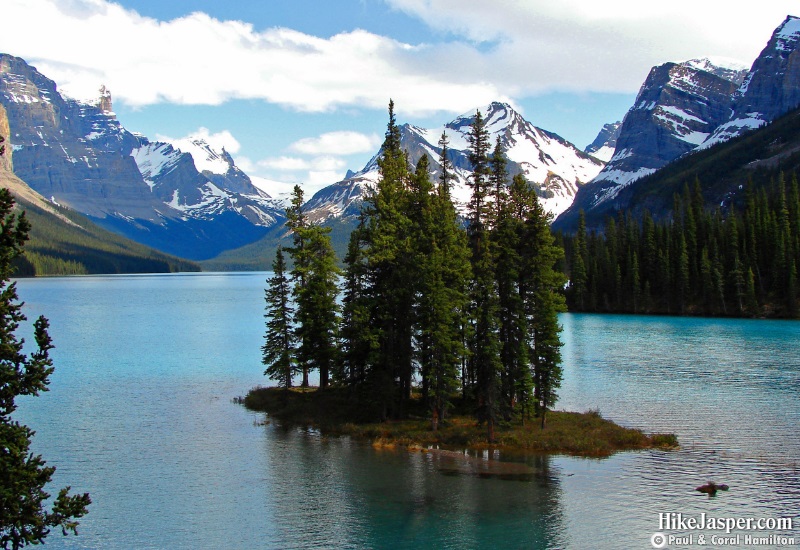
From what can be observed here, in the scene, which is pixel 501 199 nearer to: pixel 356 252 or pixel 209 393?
pixel 356 252

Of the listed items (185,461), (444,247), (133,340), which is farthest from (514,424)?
(133,340)

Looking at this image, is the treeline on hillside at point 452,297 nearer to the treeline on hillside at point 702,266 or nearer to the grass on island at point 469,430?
the grass on island at point 469,430

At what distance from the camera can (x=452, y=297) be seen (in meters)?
50.0

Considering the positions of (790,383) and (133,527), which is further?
(790,383)

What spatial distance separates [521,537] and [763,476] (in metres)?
17.4

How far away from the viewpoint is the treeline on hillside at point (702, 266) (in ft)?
474

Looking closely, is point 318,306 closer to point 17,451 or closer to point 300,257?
point 300,257

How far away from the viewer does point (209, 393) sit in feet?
230

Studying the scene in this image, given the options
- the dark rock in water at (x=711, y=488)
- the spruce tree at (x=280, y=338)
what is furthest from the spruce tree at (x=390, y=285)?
the dark rock in water at (x=711, y=488)

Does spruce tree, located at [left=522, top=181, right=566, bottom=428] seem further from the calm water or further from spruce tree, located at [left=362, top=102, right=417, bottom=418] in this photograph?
spruce tree, located at [left=362, top=102, right=417, bottom=418]

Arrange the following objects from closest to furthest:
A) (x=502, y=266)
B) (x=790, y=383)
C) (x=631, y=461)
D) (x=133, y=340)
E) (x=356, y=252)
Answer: (x=631, y=461) < (x=502, y=266) < (x=356, y=252) < (x=790, y=383) < (x=133, y=340)

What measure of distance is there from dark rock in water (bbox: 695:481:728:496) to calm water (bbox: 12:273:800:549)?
356 mm

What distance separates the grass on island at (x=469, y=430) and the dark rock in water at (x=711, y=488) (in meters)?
8.88

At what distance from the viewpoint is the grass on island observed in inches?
1836
